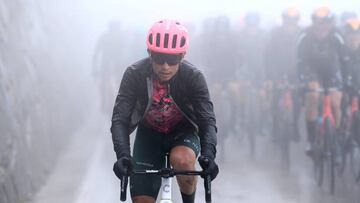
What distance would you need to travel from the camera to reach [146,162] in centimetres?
516

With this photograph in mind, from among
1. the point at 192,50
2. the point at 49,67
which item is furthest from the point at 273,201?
the point at 49,67

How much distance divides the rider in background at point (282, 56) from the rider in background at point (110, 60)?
4.25 meters

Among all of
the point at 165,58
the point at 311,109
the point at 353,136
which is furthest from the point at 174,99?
the point at 353,136

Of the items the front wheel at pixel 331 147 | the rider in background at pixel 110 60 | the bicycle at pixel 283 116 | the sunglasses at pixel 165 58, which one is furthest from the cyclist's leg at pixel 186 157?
the rider in background at pixel 110 60

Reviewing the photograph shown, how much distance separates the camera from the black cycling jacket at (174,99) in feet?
16.3

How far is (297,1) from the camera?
118 feet

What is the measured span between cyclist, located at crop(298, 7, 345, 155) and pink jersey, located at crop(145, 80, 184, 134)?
17.0 ft

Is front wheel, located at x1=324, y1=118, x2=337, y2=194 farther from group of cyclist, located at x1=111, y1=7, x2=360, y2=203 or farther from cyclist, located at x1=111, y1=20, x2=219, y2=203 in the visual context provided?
cyclist, located at x1=111, y1=20, x2=219, y2=203

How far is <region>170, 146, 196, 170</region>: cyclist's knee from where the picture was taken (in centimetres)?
480

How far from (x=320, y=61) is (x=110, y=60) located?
7.22m

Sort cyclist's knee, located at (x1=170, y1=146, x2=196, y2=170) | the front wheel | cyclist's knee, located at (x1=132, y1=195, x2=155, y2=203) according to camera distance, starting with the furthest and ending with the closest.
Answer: the front wheel < cyclist's knee, located at (x1=132, y1=195, x2=155, y2=203) < cyclist's knee, located at (x1=170, y1=146, x2=196, y2=170)

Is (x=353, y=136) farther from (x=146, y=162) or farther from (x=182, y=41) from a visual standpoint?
(x=182, y=41)

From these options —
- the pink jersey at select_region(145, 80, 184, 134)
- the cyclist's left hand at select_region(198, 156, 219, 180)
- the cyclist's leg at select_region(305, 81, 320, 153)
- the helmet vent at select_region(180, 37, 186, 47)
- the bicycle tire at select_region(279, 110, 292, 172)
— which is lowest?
the bicycle tire at select_region(279, 110, 292, 172)

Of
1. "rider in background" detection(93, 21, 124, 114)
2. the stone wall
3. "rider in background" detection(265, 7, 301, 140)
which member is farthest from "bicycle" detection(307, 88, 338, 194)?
"rider in background" detection(93, 21, 124, 114)
